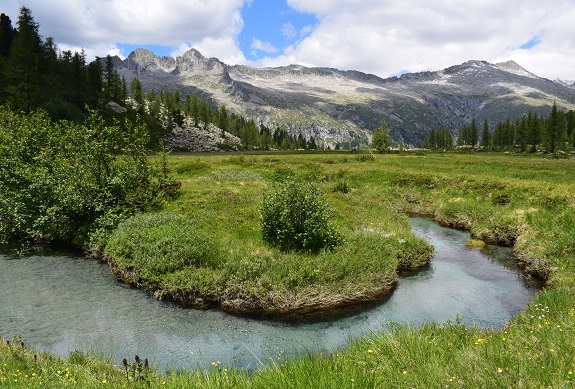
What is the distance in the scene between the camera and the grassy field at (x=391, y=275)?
6570 millimetres

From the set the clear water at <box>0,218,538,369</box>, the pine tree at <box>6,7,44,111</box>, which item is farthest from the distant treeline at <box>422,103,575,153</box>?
the pine tree at <box>6,7,44,111</box>

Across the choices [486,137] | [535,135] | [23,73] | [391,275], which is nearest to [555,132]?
[535,135]

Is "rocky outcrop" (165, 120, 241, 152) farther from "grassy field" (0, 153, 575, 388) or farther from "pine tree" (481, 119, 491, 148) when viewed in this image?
"pine tree" (481, 119, 491, 148)

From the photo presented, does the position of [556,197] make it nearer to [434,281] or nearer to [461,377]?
[434,281]

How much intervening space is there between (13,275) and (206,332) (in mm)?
A: 13625

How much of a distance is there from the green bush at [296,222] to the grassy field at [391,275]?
50.4 inches

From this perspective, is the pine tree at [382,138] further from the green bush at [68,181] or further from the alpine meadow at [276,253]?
the green bush at [68,181]

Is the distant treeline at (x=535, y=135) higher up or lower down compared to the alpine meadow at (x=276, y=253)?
higher up

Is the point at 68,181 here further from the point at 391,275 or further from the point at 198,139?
the point at 198,139

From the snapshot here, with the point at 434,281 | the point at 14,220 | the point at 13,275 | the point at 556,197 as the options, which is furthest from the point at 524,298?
the point at 14,220

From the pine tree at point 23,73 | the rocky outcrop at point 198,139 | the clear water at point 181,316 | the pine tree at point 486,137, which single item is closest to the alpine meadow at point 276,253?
the clear water at point 181,316

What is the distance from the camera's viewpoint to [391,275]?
20016mm

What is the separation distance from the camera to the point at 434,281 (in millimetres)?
21125

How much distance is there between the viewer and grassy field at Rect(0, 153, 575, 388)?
259 inches
